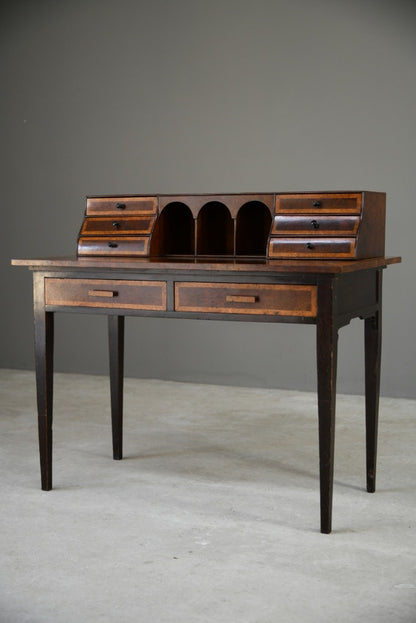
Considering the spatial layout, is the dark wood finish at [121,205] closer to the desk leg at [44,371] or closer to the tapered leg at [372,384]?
the desk leg at [44,371]

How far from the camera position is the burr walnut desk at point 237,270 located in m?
3.06

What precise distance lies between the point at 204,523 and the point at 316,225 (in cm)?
119

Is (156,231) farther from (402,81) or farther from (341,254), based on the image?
(402,81)

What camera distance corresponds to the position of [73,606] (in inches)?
95.8

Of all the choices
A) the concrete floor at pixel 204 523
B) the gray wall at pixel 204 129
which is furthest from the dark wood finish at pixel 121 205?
the gray wall at pixel 204 129

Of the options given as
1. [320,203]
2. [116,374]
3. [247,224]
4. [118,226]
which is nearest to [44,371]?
[116,374]

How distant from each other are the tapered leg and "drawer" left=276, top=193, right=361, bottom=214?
0.55 meters

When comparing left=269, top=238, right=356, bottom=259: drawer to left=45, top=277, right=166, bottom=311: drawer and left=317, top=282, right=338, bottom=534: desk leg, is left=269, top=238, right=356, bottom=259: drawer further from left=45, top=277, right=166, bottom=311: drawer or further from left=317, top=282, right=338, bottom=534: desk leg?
left=45, top=277, right=166, bottom=311: drawer

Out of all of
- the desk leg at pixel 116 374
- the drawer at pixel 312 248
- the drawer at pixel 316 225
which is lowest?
the desk leg at pixel 116 374

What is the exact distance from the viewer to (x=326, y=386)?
10.0ft

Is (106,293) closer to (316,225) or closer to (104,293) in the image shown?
(104,293)

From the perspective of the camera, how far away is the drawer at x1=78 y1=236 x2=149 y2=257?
3574mm

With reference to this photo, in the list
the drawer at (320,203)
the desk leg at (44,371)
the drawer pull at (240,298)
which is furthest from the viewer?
the desk leg at (44,371)

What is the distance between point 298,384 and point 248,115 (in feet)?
6.22
